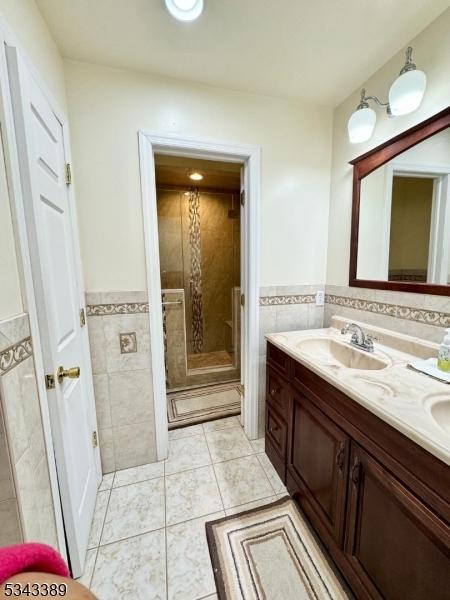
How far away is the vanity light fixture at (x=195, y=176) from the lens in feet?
8.98

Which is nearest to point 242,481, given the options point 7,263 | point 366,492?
point 366,492

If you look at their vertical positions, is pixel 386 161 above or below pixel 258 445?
above

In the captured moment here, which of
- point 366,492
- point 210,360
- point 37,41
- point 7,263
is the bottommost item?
point 210,360

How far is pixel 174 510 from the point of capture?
1.39 metres

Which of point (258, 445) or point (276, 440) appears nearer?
point (276, 440)

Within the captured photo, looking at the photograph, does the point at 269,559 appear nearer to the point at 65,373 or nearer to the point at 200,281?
the point at 65,373

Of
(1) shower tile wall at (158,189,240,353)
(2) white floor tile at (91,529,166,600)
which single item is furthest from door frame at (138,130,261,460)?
(1) shower tile wall at (158,189,240,353)

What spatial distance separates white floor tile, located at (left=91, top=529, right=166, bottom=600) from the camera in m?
1.04

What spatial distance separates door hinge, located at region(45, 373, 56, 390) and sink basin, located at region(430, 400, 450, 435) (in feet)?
4.45

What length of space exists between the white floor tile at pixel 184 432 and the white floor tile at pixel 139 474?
274 millimetres

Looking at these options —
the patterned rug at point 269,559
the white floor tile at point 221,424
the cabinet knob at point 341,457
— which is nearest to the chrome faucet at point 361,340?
the cabinet knob at point 341,457

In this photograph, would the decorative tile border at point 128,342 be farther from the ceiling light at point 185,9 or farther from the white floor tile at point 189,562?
the ceiling light at point 185,9

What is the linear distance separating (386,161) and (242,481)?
2099 millimetres

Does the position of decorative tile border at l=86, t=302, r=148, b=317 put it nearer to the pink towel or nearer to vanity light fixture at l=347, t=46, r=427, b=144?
the pink towel
